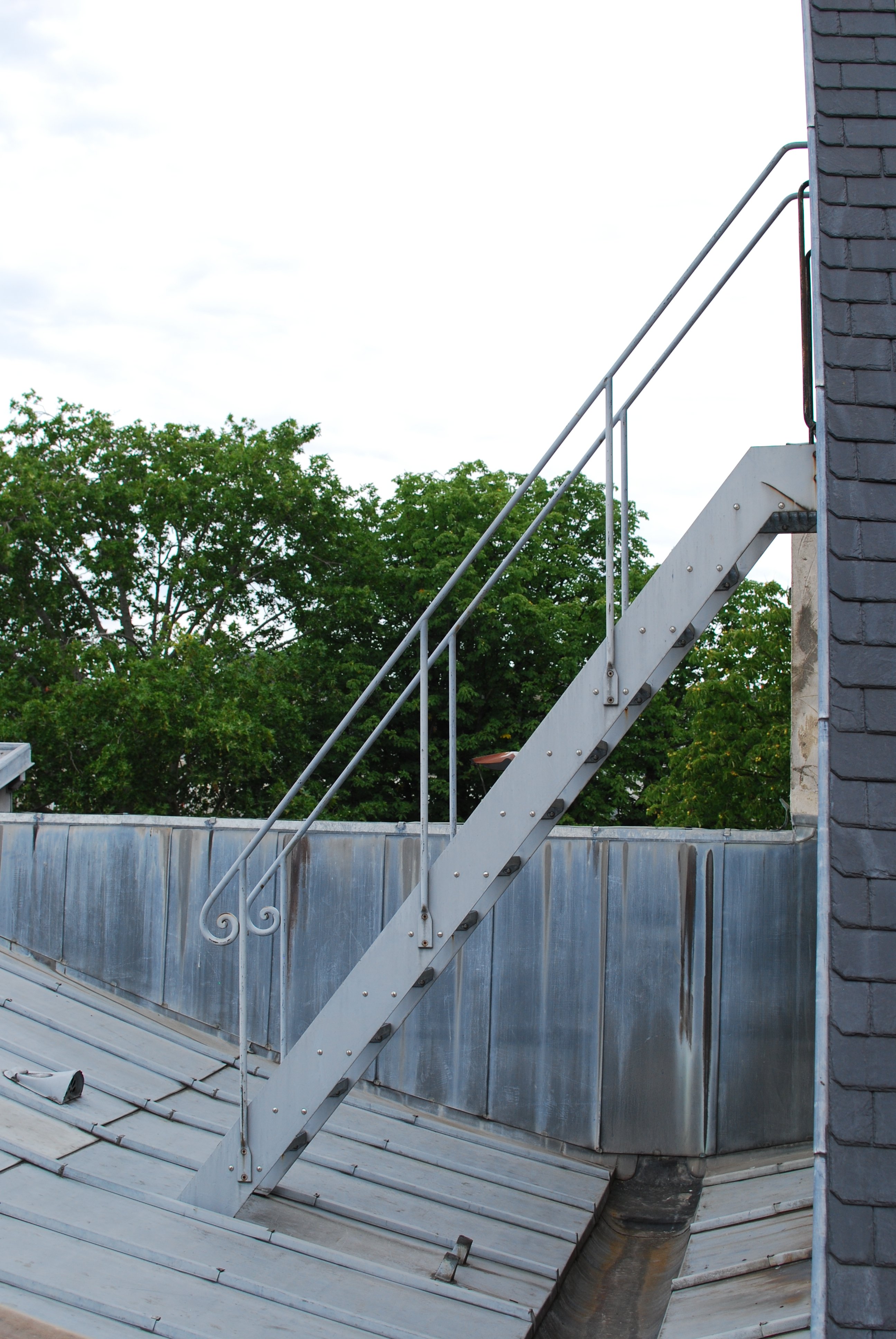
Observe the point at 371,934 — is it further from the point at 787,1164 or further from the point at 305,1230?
the point at 787,1164

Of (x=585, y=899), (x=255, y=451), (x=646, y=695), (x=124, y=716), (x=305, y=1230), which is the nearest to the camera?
(x=646, y=695)

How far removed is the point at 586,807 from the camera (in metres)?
22.5

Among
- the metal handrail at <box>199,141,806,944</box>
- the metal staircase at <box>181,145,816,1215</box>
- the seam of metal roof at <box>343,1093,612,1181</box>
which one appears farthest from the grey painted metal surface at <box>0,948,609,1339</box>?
the metal handrail at <box>199,141,806,944</box>

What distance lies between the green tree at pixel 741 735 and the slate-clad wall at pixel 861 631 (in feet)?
44.4

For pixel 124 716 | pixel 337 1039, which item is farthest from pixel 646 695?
pixel 124 716

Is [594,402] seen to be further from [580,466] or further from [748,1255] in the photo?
[748,1255]

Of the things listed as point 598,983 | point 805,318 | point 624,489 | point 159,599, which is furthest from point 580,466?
point 159,599

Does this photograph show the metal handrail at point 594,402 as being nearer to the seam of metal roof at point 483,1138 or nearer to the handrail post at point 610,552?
the handrail post at point 610,552

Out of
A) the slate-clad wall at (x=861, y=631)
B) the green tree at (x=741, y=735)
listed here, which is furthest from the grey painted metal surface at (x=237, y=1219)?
the green tree at (x=741, y=735)

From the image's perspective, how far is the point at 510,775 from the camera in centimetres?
390

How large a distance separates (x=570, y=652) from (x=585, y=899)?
17.5 metres

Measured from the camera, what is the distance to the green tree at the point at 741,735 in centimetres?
1666

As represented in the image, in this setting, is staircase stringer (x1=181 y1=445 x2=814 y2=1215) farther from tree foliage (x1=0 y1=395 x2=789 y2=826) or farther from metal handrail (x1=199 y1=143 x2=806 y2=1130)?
tree foliage (x1=0 y1=395 x2=789 y2=826)

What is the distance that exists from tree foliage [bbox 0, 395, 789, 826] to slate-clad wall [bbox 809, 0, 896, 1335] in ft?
44.6
